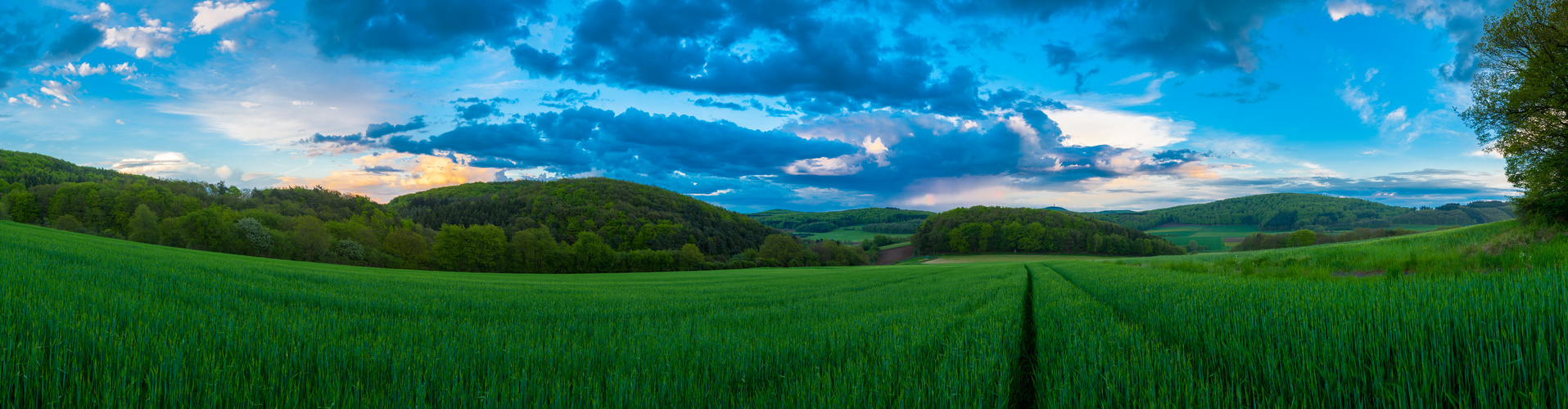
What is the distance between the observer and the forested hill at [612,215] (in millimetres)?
102438

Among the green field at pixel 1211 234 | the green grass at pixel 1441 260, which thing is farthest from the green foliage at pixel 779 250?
the green field at pixel 1211 234

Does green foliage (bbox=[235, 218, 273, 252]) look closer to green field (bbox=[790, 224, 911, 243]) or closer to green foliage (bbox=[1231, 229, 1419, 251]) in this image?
green field (bbox=[790, 224, 911, 243])

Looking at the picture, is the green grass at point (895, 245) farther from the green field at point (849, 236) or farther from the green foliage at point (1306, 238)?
the green foliage at point (1306, 238)

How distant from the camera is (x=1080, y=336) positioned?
3.64 metres

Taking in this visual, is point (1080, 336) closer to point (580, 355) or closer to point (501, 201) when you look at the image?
point (580, 355)

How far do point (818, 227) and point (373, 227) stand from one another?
13121 cm

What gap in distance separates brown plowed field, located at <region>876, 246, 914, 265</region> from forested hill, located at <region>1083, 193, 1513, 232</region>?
8557cm

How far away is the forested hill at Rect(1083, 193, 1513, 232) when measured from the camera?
113 metres

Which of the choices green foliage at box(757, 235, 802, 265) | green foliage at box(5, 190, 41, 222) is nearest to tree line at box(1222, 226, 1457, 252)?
green foliage at box(757, 235, 802, 265)

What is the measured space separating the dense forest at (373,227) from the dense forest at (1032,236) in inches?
1088

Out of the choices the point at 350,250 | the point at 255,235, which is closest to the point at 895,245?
the point at 350,250

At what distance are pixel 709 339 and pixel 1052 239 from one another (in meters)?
112

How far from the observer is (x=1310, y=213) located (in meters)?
137

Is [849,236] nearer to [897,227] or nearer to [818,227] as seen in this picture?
[897,227]
